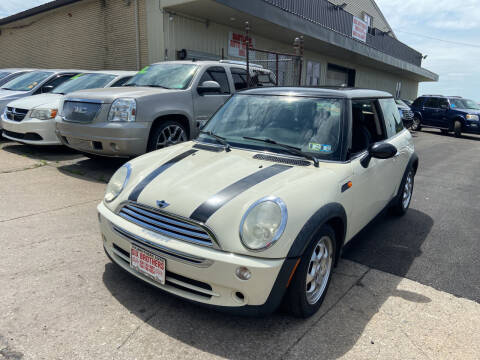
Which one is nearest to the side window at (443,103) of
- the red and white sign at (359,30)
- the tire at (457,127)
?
the tire at (457,127)

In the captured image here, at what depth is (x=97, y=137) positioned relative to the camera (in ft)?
17.7

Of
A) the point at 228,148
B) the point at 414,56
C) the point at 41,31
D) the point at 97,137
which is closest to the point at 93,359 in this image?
the point at 228,148

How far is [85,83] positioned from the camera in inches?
304

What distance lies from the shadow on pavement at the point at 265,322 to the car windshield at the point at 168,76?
4047 mm

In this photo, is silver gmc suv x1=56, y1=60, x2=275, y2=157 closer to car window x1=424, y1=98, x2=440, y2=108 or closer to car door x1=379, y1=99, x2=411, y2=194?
car door x1=379, y1=99, x2=411, y2=194

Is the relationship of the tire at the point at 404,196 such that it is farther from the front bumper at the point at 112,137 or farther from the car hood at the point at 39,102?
the car hood at the point at 39,102

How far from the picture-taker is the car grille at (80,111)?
5512 mm

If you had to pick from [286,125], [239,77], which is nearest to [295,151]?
[286,125]

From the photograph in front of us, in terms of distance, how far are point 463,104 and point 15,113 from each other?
17438 millimetres

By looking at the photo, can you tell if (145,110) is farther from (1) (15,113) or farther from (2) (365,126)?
(2) (365,126)

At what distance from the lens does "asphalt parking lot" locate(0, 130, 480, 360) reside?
2188 millimetres

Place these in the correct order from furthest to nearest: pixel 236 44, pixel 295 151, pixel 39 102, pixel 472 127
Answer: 1. pixel 472 127
2. pixel 236 44
3. pixel 39 102
4. pixel 295 151

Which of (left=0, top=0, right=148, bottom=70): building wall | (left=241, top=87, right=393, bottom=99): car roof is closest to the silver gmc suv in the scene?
(left=241, top=87, right=393, bottom=99): car roof

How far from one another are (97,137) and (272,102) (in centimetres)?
317
